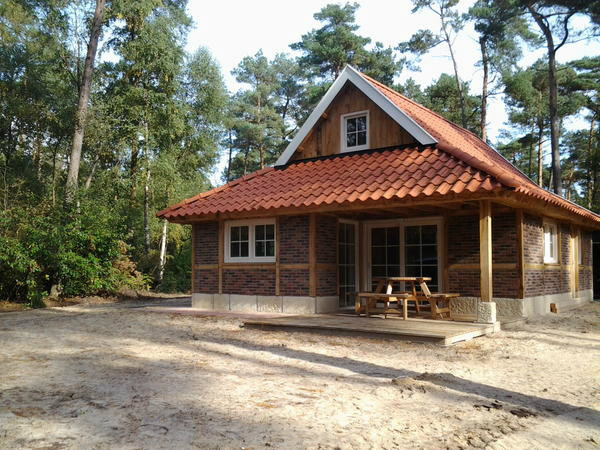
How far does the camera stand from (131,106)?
2236 centimetres

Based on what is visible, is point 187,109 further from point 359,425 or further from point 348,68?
point 359,425

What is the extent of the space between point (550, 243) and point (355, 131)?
6101 mm

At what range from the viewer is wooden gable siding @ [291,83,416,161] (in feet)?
41.8

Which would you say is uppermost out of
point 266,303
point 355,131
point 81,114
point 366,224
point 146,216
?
point 81,114

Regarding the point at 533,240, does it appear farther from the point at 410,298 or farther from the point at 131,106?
the point at 131,106

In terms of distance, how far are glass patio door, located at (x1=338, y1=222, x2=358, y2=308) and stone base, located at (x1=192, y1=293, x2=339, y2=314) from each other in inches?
24.1

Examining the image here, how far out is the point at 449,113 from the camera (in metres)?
34.5

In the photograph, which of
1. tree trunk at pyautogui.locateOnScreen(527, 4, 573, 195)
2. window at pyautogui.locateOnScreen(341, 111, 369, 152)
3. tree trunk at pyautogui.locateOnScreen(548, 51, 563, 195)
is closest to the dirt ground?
window at pyautogui.locateOnScreen(341, 111, 369, 152)

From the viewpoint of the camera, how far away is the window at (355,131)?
1327 cm

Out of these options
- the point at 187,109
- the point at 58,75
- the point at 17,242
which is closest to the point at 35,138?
the point at 58,75

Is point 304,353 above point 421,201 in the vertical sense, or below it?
below

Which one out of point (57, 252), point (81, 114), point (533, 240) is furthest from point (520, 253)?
point (81, 114)

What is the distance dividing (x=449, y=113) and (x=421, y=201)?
87.9 feet

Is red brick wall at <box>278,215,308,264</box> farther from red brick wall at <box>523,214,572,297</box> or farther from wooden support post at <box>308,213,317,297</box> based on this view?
red brick wall at <box>523,214,572,297</box>
